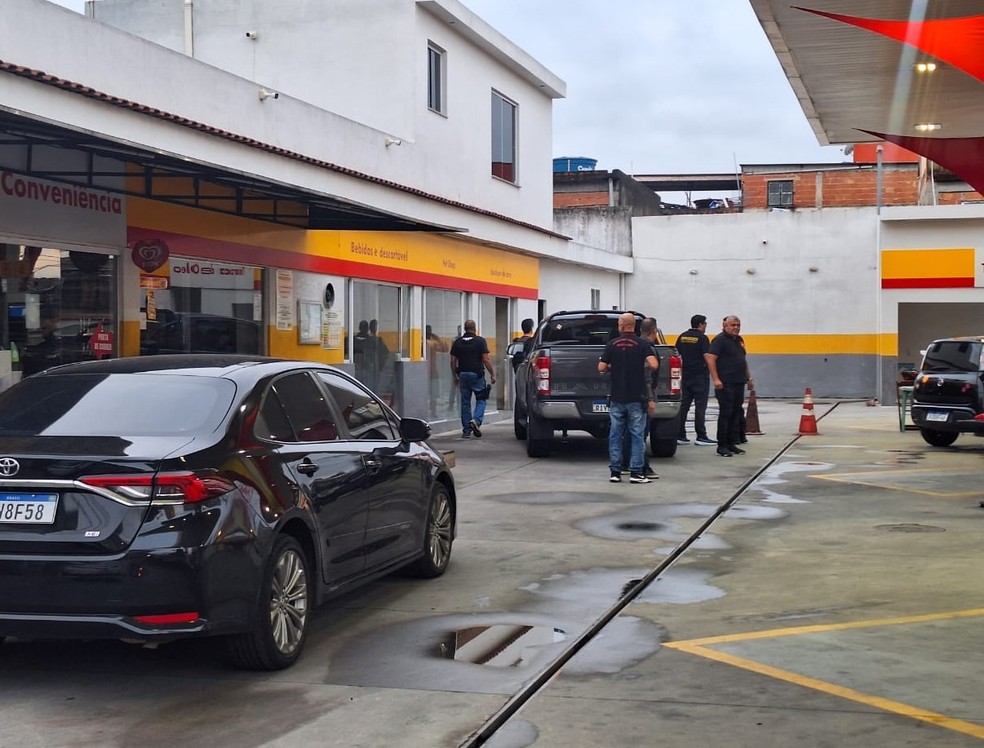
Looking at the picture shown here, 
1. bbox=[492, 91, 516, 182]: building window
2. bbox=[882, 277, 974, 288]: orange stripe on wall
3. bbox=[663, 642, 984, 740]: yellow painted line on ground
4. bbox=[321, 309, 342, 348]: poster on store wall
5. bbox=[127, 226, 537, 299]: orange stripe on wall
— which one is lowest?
bbox=[663, 642, 984, 740]: yellow painted line on ground

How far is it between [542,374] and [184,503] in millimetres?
10808

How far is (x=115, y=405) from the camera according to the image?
6469mm

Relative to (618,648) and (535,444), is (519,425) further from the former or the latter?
(618,648)

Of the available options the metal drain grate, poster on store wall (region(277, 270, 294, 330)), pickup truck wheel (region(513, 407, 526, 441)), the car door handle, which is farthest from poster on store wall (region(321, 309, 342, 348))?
the car door handle

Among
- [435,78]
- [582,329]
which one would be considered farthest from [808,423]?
[435,78]

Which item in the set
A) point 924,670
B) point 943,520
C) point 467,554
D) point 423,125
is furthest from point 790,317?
point 924,670

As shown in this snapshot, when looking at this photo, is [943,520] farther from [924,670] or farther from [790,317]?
[790,317]

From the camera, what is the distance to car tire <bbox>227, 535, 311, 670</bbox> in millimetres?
6102

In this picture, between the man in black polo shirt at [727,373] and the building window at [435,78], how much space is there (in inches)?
301

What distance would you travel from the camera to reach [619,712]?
5543 mm

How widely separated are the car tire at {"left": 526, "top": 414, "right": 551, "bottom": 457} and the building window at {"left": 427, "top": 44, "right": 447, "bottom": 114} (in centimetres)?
756

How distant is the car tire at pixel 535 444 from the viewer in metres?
17.0

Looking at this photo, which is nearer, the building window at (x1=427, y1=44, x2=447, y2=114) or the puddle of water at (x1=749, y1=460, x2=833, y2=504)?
the puddle of water at (x1=749, y1=460, x2=833, y2=504)

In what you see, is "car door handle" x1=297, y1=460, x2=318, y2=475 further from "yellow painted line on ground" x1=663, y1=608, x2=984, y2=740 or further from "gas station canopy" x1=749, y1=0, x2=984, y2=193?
"gas station canopy" x1=749, y1=0, x2=984, y2=193
